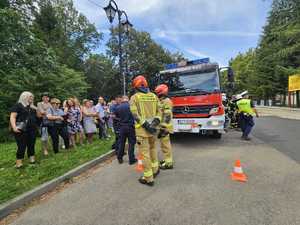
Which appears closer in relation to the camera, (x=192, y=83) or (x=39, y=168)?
(x=39, y=168)

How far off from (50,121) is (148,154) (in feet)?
12.6

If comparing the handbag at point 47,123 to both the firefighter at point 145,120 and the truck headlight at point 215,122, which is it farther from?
the truck headlight at point 215,122

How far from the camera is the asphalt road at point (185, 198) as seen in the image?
3.45 m

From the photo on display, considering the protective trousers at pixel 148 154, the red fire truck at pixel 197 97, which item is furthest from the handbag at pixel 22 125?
the red fire truck at pixel 197 97

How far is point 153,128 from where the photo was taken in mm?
4934

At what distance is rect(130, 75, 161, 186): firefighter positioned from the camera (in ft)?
15.9

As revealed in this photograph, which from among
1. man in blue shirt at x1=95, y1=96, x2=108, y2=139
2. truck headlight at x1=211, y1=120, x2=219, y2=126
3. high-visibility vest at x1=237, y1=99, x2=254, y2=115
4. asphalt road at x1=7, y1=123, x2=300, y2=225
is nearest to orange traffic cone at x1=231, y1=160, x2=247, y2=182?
asphalt road at x1=7, y1=123, x2=300, y2=225

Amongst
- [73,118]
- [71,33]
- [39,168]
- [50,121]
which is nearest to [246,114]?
[73,118]

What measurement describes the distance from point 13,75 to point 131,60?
27.5 m

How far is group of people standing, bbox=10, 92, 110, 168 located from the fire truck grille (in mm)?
3115

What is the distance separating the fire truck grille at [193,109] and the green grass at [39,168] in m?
2.70

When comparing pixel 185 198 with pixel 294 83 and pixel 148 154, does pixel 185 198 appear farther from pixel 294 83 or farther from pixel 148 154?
pixel 294 83

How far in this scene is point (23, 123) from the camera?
5.85 meters

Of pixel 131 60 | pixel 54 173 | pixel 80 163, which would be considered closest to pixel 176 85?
pixel 80 163
